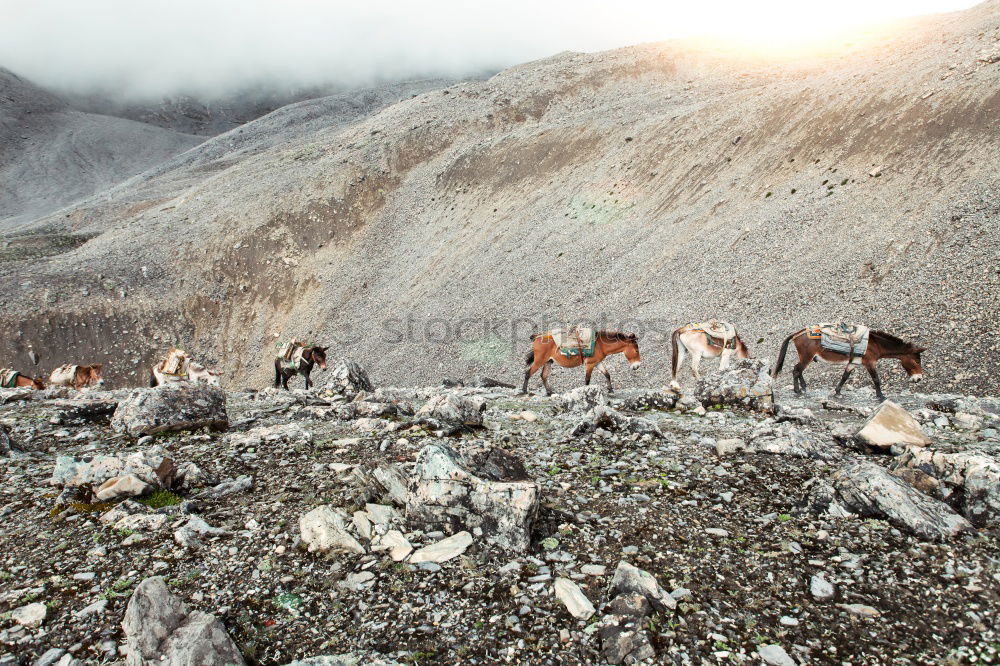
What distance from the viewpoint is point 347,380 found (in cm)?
1764

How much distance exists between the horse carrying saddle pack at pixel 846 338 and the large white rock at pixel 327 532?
15.3 metres

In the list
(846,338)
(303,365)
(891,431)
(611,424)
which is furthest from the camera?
(303,365)

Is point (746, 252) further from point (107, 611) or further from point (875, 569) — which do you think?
point (107, 611)

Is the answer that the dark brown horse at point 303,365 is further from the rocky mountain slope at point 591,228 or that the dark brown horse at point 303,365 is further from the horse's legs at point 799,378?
the horse's legs at point 799,378

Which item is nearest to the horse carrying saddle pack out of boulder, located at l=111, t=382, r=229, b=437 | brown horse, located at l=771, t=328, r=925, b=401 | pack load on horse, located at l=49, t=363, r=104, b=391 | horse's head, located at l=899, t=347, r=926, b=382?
brown horse, located at l=771, t=328, r=925, b=401

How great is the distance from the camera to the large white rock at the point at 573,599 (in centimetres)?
428

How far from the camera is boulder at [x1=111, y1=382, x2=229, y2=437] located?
10.0 meters

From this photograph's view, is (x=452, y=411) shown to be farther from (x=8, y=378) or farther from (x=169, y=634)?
(x=8, y=378)

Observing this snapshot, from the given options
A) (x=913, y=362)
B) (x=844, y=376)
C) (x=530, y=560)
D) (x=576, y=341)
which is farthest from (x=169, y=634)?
(x=913, y=362)

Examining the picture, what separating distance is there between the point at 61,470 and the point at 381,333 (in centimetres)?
2933

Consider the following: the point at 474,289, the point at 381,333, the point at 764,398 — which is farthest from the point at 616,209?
the point at 764,398

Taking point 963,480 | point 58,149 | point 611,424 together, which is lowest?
point 611,424

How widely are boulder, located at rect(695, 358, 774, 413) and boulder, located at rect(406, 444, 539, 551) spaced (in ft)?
25.4

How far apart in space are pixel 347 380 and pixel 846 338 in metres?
15.9
